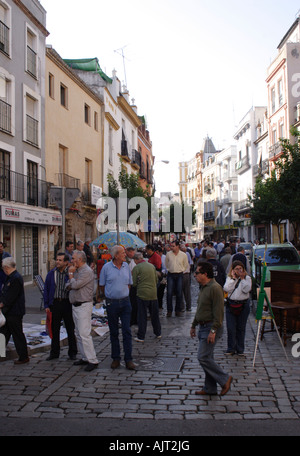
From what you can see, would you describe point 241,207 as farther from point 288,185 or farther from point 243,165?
point 288,185

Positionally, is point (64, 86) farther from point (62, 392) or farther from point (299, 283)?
point (62, 392)

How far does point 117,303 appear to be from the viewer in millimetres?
7258

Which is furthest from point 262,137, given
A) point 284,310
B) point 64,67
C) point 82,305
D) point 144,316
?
point 82,305

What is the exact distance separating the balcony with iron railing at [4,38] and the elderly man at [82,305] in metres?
13.5

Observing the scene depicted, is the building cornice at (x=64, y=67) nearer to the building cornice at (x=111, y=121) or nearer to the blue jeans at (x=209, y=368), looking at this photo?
the building cornice at (x=111, y=121)

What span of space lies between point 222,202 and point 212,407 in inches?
2428

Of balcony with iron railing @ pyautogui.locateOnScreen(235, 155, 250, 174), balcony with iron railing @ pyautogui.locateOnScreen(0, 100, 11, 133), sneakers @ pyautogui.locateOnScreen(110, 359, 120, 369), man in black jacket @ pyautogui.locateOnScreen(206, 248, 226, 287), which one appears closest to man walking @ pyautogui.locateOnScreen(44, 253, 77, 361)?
sneakers @ pyautogui.locateOnScreen(110, 359, 120, 369)

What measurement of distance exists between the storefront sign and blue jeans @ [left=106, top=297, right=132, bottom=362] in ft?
33.9

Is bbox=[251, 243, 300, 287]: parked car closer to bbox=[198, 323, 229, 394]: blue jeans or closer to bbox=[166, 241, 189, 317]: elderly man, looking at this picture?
bbox=[166, 241, 189, 317]: elderly man

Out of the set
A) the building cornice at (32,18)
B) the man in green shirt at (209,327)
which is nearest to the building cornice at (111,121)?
the building cornice at (32,18)

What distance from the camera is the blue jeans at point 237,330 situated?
793 cm

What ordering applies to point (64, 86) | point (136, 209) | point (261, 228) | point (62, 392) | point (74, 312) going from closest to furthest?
point (62, 392) → point (74, 312) → point (64, 86) → point (136, 209) → point (261, 228)
